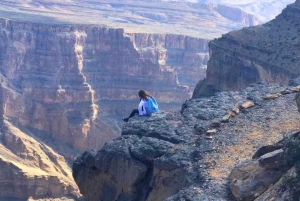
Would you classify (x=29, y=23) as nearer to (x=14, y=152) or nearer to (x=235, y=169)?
(x=14, y=152)

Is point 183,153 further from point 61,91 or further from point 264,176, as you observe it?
point 61,91

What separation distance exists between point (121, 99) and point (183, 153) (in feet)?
198

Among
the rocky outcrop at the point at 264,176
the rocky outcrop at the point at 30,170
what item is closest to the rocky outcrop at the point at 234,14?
the rocky outcrop at the point at 30,170

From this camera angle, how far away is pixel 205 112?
18.3 meters

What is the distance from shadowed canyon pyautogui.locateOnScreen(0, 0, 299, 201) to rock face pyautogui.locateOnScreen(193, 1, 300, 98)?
0.08 metres

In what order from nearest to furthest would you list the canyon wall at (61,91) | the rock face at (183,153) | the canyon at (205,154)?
the canyon at (205,154), the rock face at (183,153), the canyon wall at (61,91)

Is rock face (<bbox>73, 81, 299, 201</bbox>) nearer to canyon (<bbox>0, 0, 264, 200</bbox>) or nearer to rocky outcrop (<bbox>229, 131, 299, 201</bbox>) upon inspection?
rocky outcrop (<bbox>229, 131, 299, 201</bbox>)

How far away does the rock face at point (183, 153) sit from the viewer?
48.2 ft

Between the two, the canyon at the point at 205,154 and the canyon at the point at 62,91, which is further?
the canyon at the point at 62,91

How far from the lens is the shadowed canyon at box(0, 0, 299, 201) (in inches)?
625

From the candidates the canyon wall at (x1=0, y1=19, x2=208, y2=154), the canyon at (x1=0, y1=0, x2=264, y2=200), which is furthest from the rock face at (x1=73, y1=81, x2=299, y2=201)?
the canyon wall at (x1=0, y1=19, x2=208, y2=154)

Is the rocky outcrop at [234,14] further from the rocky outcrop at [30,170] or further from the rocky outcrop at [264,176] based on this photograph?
the rocky outcrop at [264,176]

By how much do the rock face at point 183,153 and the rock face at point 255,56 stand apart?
1679 centimetres

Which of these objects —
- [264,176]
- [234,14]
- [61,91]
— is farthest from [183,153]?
[234,14]
